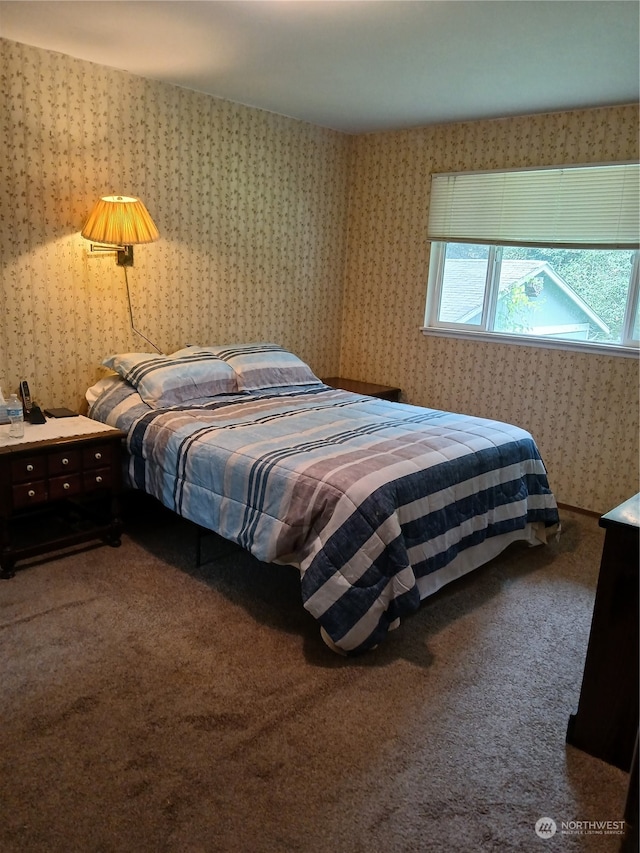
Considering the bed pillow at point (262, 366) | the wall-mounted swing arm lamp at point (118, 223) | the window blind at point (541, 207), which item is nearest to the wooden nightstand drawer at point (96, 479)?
the bed pillow at point (262, 366)

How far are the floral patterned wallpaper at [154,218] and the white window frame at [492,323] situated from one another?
80 centimetres

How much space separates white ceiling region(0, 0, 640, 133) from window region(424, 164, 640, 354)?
1.47ft

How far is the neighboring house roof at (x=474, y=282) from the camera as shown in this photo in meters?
3.95

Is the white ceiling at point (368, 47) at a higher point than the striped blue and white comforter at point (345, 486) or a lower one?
higher

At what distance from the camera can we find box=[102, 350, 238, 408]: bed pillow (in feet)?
10.8

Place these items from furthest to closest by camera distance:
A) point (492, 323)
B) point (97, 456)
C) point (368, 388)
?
point (368, 388), point (492, 323), point (97, 456)

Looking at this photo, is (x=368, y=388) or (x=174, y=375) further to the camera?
(x=368, y=388)

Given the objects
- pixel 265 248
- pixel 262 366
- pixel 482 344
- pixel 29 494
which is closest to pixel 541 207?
pixel 482 344

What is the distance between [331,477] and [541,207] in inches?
97.7

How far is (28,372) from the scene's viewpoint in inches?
129

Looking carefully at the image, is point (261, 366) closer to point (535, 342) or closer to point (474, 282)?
point (474, 282)

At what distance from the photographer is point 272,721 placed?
77.8 inches

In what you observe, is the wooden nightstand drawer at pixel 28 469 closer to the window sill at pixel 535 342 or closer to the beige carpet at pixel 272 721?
the beige carpet at pixel 272 721

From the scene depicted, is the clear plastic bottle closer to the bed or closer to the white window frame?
the bed
